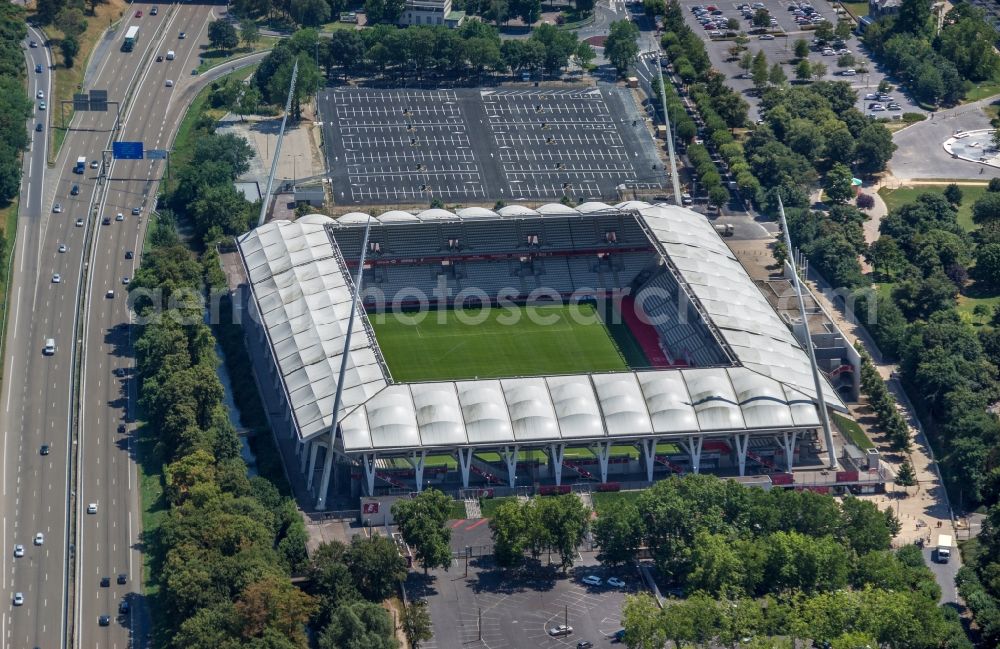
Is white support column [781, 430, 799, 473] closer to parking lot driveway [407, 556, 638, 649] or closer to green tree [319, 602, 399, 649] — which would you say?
parking lot driveway [407, 556, 638, 649]

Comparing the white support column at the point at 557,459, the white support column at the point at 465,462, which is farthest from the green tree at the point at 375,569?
the white support column at the point at 557,459

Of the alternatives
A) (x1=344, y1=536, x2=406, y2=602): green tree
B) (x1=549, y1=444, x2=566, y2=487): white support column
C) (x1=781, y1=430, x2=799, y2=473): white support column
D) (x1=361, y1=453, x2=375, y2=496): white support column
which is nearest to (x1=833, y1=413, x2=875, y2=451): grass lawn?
(x1=781, y1=430, x2=799, y2=473): white support column

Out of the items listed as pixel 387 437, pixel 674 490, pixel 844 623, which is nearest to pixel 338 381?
pixel 387 437

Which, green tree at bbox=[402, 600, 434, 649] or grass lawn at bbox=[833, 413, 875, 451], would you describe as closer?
green tree at bbox=[402, 600, 434, 649]

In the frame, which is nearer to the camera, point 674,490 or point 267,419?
point 674,490

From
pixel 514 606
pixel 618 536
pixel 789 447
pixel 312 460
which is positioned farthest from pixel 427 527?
pixel 789 447

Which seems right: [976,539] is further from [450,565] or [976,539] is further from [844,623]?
[450,565]

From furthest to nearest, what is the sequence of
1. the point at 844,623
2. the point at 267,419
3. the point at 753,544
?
the point at 267,419 → the point at 753,544 → the point at 844,623
